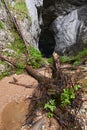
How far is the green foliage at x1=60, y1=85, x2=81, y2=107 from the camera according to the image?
5207 mm

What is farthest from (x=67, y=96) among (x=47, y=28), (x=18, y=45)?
(x=47, y=28)

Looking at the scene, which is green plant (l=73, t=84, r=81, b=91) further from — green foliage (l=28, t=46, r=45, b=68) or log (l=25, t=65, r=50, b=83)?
green foliage (l=28, t=46, r=45, b=68)

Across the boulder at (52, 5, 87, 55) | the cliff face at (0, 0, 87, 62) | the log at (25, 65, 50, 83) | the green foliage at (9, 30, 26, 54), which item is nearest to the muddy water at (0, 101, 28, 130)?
the log at (25, 65, 50, 83)

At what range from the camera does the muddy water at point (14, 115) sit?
17.1 ft

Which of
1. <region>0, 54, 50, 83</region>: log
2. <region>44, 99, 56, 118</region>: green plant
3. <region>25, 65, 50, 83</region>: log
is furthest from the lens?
<region>0, 54, 50, 83</region>: log

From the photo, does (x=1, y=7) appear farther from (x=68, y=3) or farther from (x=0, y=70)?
(x=68, y=3)

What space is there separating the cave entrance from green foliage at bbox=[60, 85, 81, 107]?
11.2 m

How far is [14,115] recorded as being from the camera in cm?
553

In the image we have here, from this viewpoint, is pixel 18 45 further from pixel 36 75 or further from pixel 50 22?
pixel 50 22

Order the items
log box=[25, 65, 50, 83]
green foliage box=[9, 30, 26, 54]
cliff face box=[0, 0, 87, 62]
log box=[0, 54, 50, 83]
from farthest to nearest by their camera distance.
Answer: cliff face box=[0, 0, 87, 62] → green foliage box=[9, 30, 26, 54] → log box=[0, 54, 50, 83] → log box=[25, 65, 50, 83]

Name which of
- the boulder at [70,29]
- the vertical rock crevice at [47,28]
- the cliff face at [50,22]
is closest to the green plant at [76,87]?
the cliff face at [50,22]

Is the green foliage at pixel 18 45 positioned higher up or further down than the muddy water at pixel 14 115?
higher up

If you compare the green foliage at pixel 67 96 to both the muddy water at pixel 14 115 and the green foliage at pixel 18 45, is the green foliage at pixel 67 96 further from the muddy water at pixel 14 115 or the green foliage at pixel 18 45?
the green foliage at pixel 18 45

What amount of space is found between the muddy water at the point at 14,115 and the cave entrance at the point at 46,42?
1081cm
